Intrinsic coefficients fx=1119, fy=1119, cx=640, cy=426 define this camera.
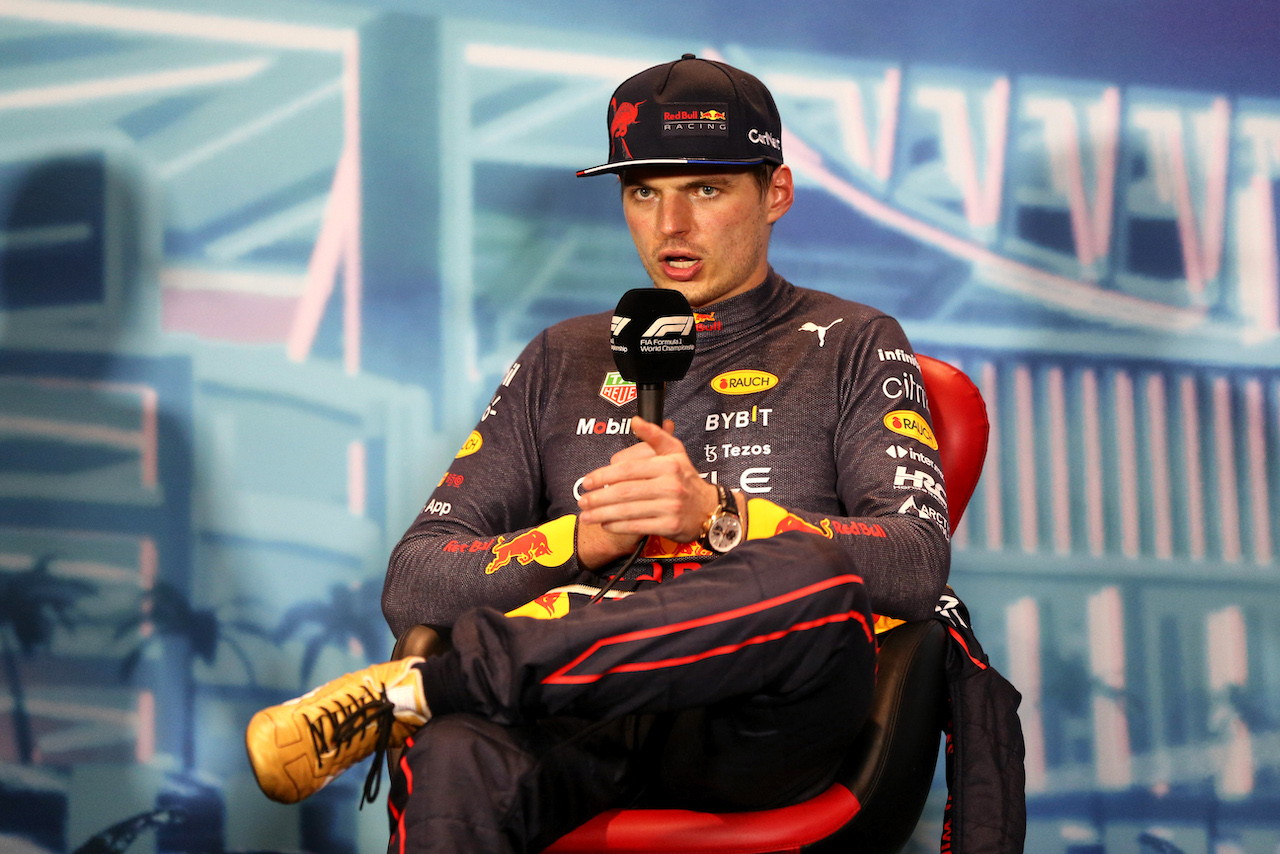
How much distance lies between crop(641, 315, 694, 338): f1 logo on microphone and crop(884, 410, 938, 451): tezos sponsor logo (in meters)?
0.39

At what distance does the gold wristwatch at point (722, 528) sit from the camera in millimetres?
1423

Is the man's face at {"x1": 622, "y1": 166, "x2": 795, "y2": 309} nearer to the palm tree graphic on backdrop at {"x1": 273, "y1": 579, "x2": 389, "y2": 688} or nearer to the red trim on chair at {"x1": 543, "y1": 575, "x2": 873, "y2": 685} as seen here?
the red trim on chair at {"x1": 543, "y1": 575, "x2": 873, "y2": 685}

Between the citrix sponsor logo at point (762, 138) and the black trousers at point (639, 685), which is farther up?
the citrix sponsor logo at point (762, 138)

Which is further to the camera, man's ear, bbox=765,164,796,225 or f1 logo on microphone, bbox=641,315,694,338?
man's ear, bbox=765,164,796,225

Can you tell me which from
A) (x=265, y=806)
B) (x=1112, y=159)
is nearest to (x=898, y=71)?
(x=1112, y=159)

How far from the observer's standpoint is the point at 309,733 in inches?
47.2

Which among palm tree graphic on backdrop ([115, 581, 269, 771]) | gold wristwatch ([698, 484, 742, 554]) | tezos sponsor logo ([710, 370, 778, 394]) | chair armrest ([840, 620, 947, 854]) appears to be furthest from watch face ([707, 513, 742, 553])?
palm tree graphic on backdrop ([115, 581, 269, 771])

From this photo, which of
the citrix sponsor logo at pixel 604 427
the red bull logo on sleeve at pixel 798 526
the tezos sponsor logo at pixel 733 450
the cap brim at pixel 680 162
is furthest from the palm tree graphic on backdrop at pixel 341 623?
the red bull logo on sleeve at pixel 798 526

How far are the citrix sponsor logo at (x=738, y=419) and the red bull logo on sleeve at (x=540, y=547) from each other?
0.29m

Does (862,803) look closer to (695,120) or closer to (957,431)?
(957,431)

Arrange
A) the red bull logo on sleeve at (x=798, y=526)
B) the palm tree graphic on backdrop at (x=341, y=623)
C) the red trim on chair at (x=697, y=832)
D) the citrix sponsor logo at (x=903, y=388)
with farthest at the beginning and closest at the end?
the palm tree graphic on backdrop at (x=341, y=623)
the citrix sponsor logo at (x=903, y=388)
the red bull logo on sleeve at (x=798, y=526)
the red trim on chair at (x=697, y=832)

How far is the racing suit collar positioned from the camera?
184 centimetres

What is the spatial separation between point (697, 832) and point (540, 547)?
465mm

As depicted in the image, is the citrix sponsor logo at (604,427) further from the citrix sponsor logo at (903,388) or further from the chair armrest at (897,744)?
the chair armrest at (897,744)
